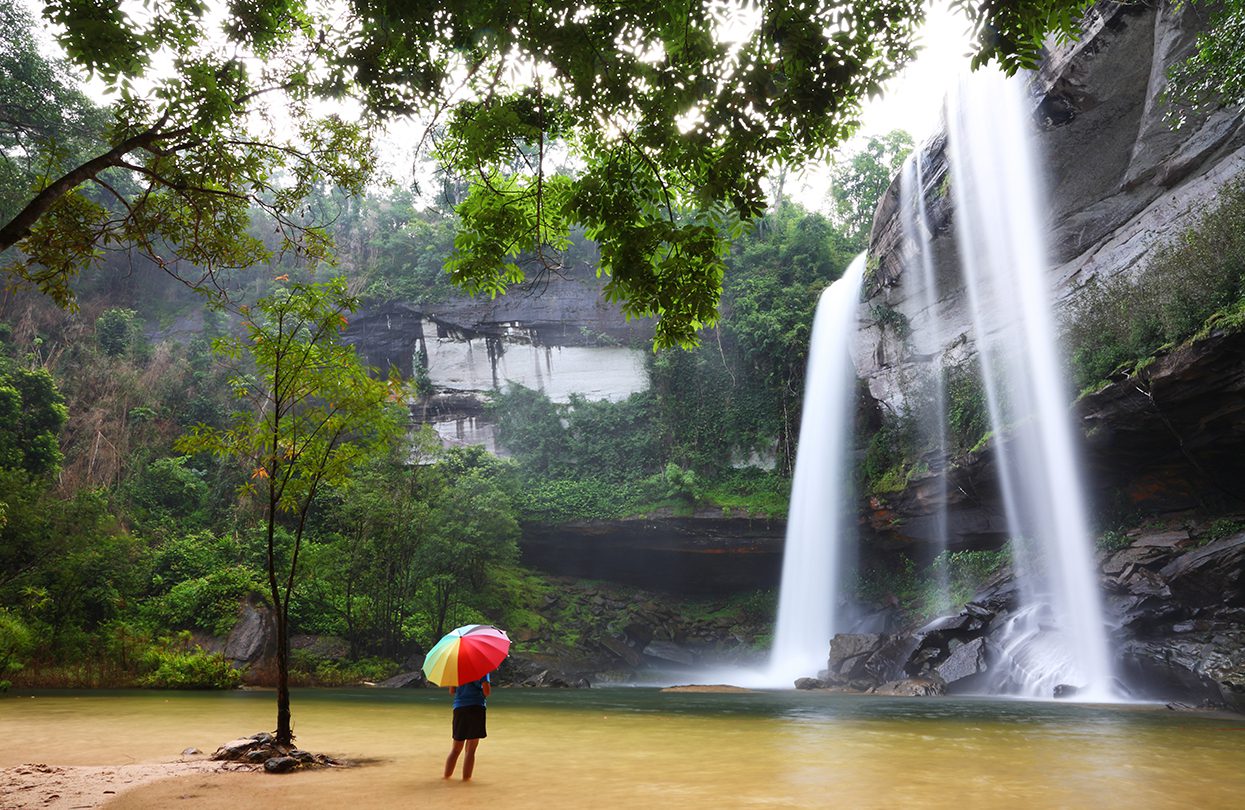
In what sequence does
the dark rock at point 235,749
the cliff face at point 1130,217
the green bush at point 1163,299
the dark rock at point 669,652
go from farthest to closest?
the dark rock at point 669,652
the cliff face at point 1130,217
the green bush at point 1163,299
the dark rock at point 235,749

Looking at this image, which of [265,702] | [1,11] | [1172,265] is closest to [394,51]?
[265,702]

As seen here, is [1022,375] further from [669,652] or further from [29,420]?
[29,420]

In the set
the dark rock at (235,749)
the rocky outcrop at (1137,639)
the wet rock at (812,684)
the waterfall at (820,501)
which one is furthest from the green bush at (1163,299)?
the dark rock at (235,749)

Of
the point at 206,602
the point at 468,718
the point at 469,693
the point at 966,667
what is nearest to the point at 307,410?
the point at 469,693

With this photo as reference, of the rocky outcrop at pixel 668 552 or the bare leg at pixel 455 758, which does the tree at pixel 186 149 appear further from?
the rocky outcrop at pixel 668 552

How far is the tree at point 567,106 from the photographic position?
3744 millimetres

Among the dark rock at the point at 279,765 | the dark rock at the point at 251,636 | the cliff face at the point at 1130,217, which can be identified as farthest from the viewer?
the dark rock at the point at 251,636

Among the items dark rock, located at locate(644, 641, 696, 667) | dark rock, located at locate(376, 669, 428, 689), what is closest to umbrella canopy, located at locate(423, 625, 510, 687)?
dark rock, located at locate(376, 669, 428, 689)

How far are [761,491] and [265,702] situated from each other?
56.4 feet

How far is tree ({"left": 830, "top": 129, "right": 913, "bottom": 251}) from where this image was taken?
33.9 m

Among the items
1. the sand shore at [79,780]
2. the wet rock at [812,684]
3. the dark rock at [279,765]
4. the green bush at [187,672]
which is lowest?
the wet rock at [812,684]

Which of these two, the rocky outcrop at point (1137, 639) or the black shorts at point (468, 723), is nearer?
the black shorts at point (468, 723)

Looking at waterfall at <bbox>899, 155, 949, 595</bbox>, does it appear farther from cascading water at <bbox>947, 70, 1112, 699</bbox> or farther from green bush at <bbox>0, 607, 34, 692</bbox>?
green bush at <bbox>0, 607, 34, 692</bbox>

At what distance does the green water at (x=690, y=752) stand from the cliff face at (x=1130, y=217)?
6046mm
